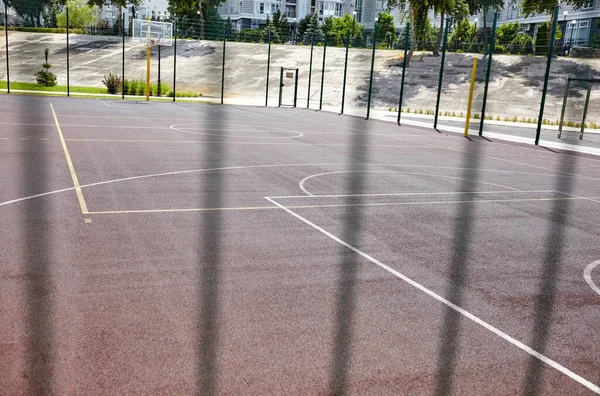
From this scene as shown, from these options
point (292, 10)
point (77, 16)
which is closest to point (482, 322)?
point (77, 16)

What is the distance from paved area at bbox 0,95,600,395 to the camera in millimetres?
4078

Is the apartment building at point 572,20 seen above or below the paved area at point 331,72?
above

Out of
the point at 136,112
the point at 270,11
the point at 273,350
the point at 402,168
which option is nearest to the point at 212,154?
the point at 402,168

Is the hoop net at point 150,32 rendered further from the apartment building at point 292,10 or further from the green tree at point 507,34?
the apartment building at point 292,10

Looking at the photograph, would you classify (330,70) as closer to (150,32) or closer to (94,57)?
(150,32)

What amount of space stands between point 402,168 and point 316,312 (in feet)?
28.2

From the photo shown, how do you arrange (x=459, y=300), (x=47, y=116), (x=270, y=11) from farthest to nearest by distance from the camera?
1. (x=270, y=11)
2. (x=47, y=116)
3. (x=459, y=300)

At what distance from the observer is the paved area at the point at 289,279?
161 inches

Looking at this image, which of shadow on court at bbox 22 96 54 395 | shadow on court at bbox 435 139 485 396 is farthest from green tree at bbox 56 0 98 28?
shadow on court at bbox 435 139 485 396

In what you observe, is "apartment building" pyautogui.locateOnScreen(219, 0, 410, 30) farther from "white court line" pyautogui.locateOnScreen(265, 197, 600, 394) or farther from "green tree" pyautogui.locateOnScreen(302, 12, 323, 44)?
"white court line" pyautogui.locateOnScreen(265, 197, 600, 394)

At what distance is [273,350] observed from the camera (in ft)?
14.3

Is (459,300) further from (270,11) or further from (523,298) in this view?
(270,11)

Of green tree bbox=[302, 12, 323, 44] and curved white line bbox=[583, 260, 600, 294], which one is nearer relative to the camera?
curved white line bbox=[583, 260, 600, 294]

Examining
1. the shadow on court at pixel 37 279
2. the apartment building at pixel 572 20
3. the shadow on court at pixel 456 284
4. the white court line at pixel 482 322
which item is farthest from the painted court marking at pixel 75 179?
the apartment building at pixel 572 20
